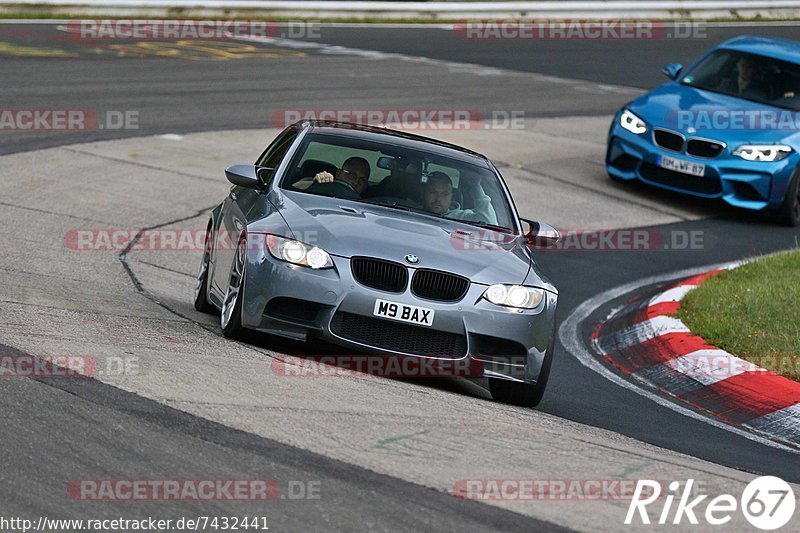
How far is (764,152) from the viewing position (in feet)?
50.5

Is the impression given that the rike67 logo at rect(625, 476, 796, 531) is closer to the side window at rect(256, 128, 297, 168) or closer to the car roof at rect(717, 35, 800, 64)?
the side window at rect(256, 128, 297, 168)

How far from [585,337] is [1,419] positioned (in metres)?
5.88

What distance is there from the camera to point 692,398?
29.3 ft

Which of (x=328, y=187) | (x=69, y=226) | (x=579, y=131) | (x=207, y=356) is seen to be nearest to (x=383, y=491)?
(x=207, y=356)

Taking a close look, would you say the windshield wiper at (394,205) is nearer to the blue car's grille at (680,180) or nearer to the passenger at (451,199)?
the passenger at (451,199)

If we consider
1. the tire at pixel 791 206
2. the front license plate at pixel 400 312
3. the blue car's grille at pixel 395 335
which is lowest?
the tire at pixel 791 206

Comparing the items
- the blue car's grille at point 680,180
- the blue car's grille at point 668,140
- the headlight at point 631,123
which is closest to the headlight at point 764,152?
the blue car's grille at point 680,180

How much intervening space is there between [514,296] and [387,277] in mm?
731

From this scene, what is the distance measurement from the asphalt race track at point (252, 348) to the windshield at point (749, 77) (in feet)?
4.88

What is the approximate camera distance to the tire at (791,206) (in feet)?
51.2

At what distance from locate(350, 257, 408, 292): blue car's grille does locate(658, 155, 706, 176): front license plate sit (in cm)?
863

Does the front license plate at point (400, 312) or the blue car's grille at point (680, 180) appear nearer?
the front license plate at point (400, 312)

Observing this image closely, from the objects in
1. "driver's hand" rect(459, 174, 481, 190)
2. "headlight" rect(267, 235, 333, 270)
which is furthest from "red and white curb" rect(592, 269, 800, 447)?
"headlight" rect(267, 235, 333, 270)

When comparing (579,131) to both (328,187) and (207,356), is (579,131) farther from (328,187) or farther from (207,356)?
(207,356)
